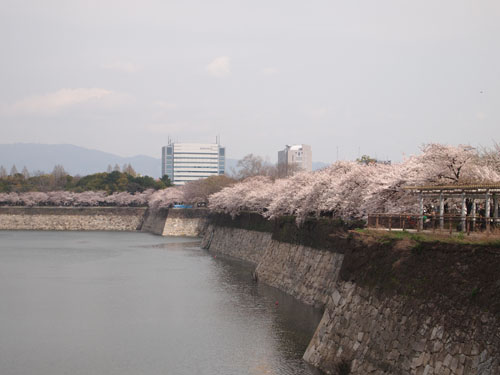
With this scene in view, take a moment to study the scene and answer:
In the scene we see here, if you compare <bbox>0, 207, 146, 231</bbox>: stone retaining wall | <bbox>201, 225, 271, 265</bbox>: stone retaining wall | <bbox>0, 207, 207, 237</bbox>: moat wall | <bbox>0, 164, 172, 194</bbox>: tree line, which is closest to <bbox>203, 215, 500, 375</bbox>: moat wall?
<bbox>201, 225, 271, 265</bbox>: stone retaining wall

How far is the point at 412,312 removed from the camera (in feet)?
→ 53.0

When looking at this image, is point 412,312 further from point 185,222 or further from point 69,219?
point 69,219

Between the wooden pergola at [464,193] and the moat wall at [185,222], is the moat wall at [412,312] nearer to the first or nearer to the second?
the wooden pergola at [464,193]

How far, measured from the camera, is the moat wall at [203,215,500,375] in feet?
44.5

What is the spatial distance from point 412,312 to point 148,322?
1673 centimetres

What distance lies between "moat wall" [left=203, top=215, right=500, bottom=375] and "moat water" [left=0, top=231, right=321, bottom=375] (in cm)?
242

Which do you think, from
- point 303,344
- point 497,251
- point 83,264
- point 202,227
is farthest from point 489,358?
point 202,227

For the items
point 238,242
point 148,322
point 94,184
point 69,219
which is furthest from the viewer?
point 94,184

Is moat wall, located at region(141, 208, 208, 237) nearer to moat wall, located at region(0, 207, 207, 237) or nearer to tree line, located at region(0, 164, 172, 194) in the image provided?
moat wall, located at region(0, 207, 207, 237)

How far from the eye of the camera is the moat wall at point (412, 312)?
44.5 feet

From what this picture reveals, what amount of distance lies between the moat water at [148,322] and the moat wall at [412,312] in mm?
2418

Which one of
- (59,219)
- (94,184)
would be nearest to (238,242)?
(59,219)

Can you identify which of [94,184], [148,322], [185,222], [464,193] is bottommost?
[148,322]

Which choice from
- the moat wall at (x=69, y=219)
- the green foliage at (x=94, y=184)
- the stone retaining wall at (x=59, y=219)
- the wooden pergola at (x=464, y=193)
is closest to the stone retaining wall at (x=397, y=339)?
the wooden pergola at (x=464, y=193)
